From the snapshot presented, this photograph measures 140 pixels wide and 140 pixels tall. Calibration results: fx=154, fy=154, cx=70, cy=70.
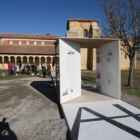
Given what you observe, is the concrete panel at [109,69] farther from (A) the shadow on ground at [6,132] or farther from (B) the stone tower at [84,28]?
(B) the stone tower at [84,28]

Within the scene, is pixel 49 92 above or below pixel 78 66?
below

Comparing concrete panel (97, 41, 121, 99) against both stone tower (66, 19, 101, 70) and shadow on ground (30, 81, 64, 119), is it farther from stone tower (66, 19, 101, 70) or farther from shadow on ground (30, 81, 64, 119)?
stone tower (66, 19, 101, 70)

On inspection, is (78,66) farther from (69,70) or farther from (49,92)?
(49,92)

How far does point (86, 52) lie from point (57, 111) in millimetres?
32398

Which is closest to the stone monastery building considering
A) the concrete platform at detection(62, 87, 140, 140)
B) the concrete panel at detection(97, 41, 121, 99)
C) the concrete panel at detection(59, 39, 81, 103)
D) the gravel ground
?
the concrete panel at detection(97, 41, 121, 99)

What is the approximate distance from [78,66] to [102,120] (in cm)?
335

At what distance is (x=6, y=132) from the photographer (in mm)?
4605

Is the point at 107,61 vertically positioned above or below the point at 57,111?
above

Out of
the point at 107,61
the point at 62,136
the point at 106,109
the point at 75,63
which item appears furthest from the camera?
the point at 107,61

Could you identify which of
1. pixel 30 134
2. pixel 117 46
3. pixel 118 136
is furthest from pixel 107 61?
pixel 30 134

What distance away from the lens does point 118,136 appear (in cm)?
396

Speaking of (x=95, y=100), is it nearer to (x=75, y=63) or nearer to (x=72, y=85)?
(x=72, y=85)

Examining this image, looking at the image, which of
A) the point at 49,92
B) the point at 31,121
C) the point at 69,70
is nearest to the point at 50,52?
the point at 49,92

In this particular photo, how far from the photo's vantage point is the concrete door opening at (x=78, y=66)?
6824 mm
